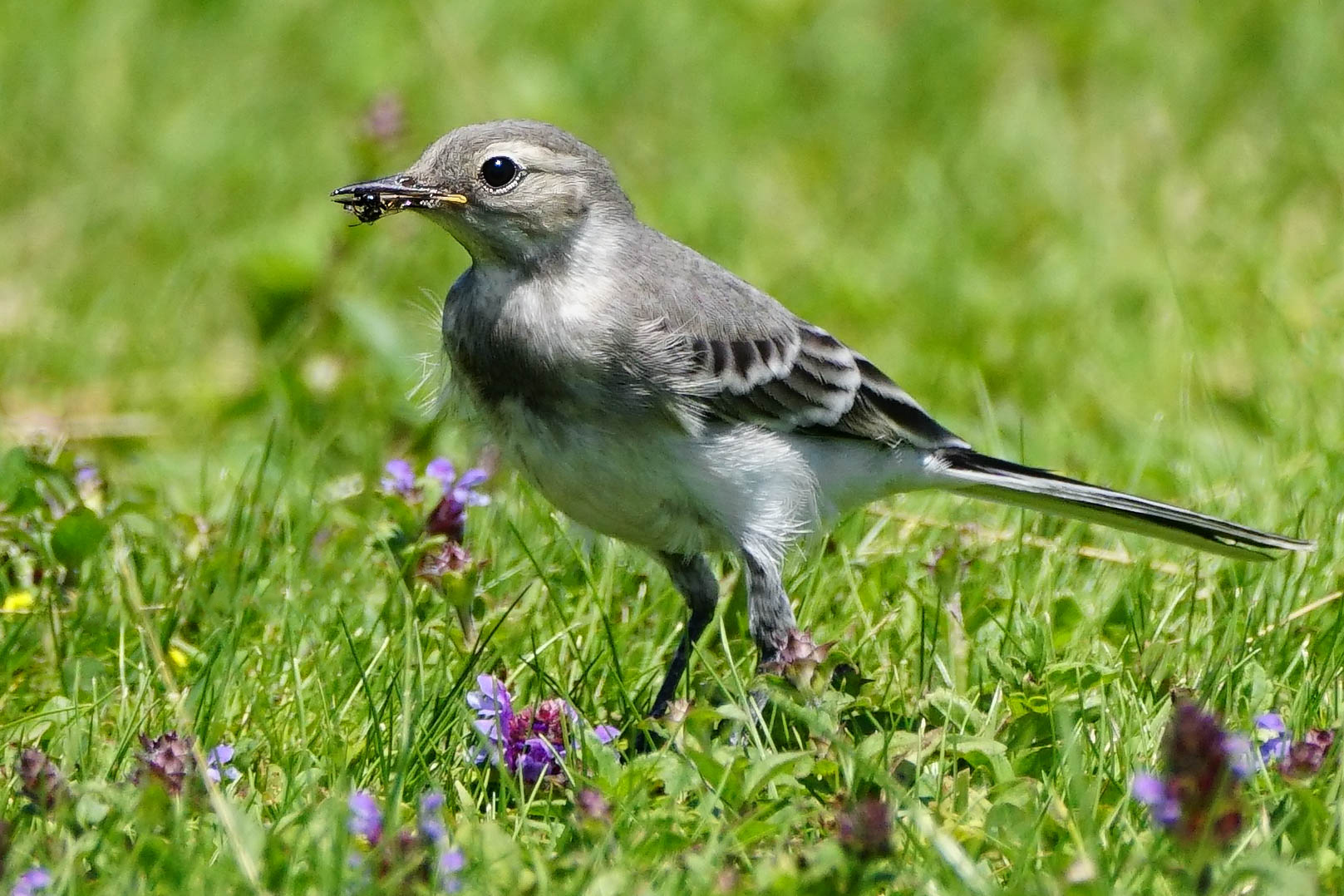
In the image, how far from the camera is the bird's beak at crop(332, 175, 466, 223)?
4695mm

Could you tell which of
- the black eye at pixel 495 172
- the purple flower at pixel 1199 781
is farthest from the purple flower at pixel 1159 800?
the black eye at pixel 495 172

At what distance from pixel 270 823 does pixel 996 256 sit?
19.6ft

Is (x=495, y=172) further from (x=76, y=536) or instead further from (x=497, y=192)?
(x=76, y=536)

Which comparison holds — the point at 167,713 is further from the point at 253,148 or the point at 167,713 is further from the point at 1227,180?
the point at 1227,180

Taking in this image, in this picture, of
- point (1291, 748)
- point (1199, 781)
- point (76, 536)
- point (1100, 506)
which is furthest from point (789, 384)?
point (1199, 781)

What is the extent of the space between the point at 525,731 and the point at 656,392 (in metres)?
1.00

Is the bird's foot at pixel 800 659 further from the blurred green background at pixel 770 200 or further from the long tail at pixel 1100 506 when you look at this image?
the blurred green background at pixel 770 200

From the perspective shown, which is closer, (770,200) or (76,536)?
(76,536)

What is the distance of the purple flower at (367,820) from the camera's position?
3.33 metres

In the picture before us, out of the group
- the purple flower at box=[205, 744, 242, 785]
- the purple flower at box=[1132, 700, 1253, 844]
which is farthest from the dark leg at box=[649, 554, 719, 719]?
the purple flower at box=[1132, 700, 1253, 844]

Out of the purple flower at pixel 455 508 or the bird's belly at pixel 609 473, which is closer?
the bird's belly at pixel 609 473

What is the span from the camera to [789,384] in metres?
4.98

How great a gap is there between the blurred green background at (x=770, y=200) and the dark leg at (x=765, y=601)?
5.73ft

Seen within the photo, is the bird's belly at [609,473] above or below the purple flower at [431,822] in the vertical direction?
above
